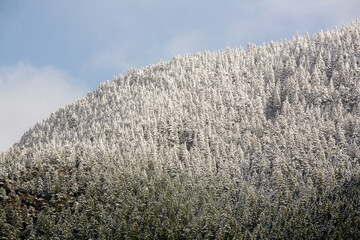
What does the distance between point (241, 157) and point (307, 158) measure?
2466cm

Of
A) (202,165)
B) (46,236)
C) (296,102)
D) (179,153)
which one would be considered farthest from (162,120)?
(46,236)

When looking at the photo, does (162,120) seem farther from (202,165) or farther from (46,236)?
(46,236)

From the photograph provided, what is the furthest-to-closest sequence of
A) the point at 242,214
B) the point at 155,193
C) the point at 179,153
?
the point at 179,153 < the point at 155,193 < the point at 242,214

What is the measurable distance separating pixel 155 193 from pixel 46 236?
3548 cm

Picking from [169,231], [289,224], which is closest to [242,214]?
[289,224]

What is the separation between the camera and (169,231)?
279 feet

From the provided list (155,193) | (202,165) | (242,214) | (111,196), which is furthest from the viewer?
(202,165)

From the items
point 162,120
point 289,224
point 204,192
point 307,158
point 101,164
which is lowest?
point 289,224

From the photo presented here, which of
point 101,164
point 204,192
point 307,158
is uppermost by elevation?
point 101,164

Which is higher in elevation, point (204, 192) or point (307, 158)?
point (307, 158)

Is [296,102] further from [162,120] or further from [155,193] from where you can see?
[155,193]

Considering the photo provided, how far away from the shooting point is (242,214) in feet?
314

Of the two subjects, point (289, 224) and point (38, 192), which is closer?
point (289, 224)

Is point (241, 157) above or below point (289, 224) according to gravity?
above
